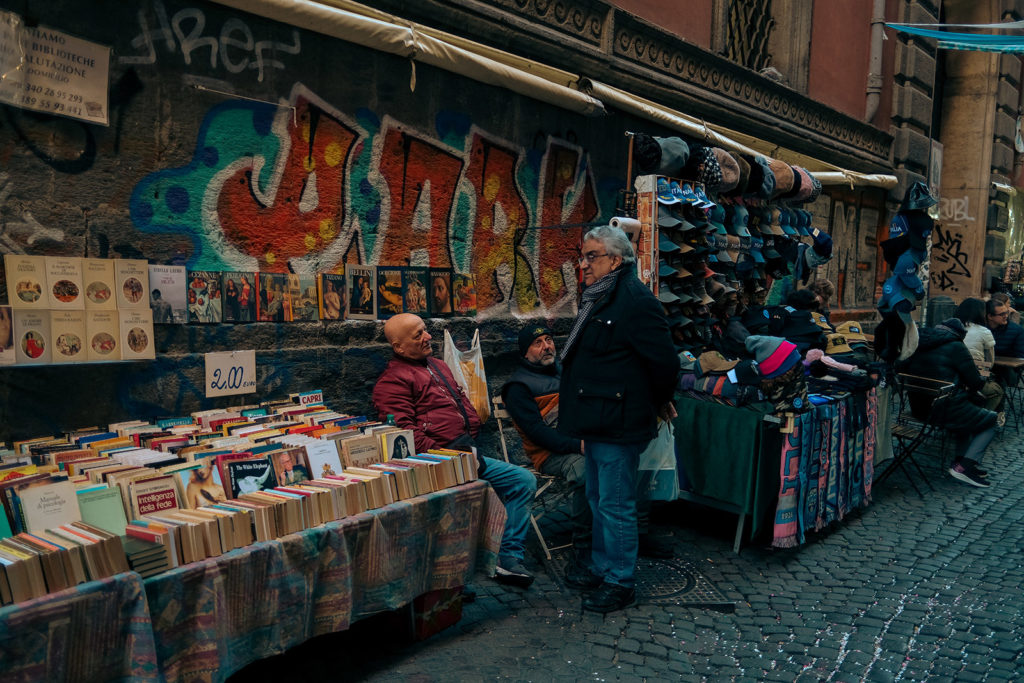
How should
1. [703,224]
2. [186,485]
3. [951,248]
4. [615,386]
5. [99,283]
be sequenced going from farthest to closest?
[951,248], [703,224], [615,386], [99,283], [186,485]

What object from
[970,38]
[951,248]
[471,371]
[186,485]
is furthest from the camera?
[951,248]

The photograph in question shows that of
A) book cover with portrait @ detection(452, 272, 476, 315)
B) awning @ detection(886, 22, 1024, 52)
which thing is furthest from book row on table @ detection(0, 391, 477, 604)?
A: awning @ detection(886, 22, 1024, 52)

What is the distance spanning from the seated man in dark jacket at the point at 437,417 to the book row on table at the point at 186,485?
1.17ft

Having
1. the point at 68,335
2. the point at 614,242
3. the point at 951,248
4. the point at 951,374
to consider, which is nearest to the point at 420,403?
the point at 614,242

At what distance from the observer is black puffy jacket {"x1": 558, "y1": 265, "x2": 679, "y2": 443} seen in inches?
149

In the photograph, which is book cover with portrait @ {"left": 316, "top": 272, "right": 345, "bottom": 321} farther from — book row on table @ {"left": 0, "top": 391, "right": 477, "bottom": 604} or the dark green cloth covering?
the dark green cloth covering

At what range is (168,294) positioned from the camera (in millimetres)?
4020

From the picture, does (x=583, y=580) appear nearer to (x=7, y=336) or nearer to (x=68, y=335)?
(x=68, y=335)

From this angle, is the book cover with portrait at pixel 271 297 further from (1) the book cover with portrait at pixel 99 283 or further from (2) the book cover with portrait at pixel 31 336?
(2) the book cover with portrait at pixel 31 336

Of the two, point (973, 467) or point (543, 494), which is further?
point (973, 467)

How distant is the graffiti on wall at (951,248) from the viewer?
588 inches

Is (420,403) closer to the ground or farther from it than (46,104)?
closer to the ground

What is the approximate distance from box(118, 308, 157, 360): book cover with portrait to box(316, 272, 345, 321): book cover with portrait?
3.50ft

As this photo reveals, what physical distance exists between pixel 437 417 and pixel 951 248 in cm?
1432
